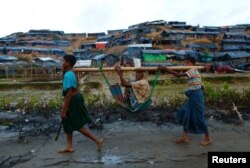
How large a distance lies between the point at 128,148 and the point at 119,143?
370 mm

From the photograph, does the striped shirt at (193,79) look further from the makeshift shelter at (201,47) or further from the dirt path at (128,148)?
the makeshift shelter at (201,47)

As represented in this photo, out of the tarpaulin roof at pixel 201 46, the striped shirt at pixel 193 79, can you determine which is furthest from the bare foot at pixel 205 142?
the tarpaulin roof at pixel 201 46

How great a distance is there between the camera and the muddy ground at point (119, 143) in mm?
5438

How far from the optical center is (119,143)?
646 centimetres

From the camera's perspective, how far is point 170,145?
623 cm

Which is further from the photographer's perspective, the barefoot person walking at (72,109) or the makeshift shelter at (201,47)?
the makeshift shelter at (201,47)

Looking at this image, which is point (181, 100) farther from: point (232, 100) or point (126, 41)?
point (126, 41)

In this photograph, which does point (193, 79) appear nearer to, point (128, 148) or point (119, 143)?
point (128, 148)

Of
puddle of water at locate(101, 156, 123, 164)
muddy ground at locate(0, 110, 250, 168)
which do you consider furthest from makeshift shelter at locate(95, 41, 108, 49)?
puddle of water at locate(101, 156, 123, 164)

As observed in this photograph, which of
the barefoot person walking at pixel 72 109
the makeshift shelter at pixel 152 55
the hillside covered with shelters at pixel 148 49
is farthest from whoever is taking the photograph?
the makeshift shelter at pixel 152 55

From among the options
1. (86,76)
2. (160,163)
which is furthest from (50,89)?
(160,163)

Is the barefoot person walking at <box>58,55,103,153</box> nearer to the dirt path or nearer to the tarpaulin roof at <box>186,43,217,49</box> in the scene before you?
the dirt path

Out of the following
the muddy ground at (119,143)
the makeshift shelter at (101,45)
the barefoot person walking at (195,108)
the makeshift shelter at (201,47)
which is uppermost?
the makeshift shelter at (101,45)

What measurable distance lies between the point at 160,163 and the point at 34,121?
155 inches
